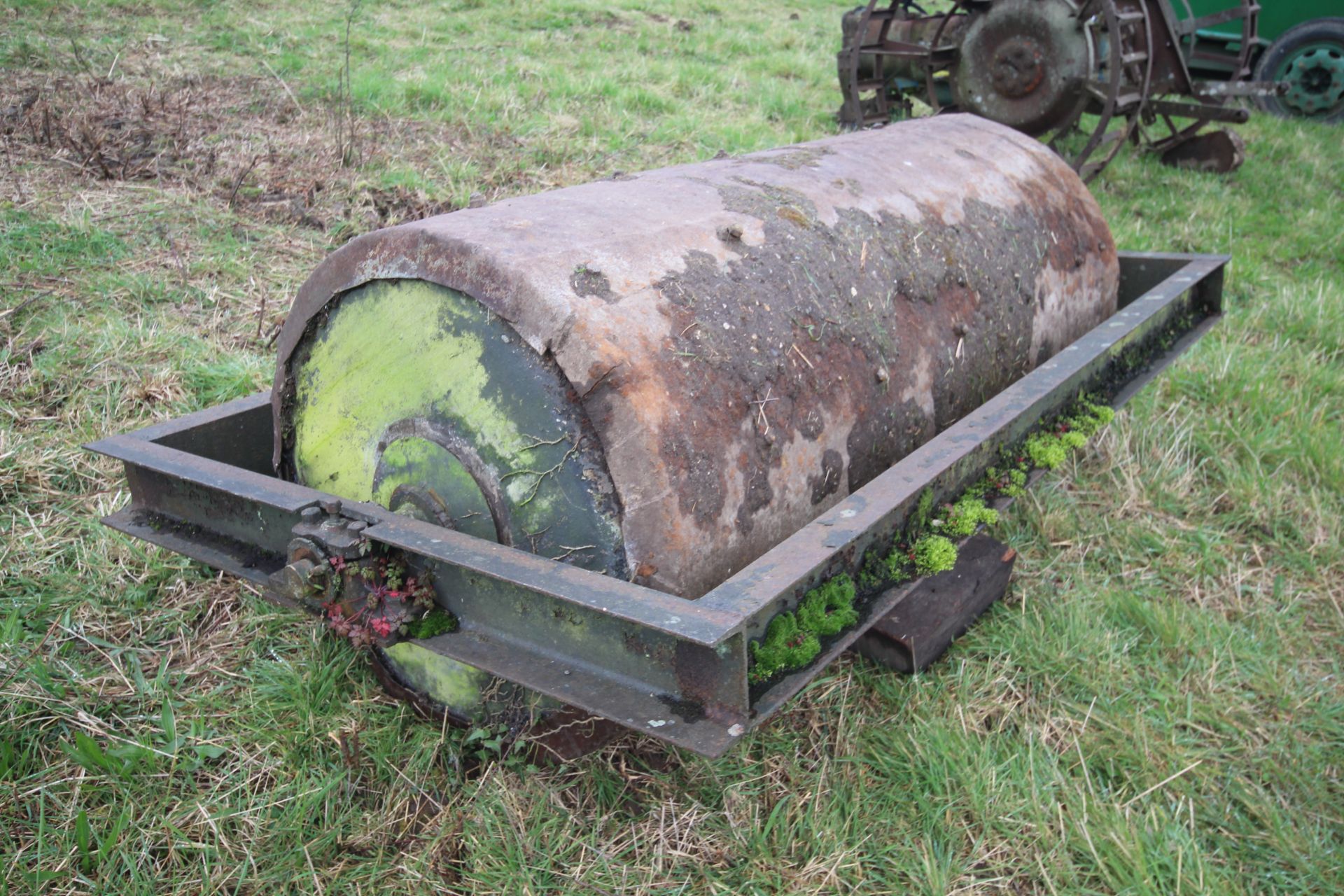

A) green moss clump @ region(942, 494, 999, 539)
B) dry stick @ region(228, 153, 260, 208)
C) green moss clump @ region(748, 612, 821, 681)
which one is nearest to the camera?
green moss clump @ region(748, 612, 821, 681)

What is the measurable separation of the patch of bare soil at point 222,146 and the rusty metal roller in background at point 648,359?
304 centimetres

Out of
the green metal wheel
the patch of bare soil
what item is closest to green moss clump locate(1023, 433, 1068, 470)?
the patch of bare soil

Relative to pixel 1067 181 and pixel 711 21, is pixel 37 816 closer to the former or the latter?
pixel 1067 181

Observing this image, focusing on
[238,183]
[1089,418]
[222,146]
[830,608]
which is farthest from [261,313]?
[1089,418]

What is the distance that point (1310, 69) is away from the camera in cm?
896

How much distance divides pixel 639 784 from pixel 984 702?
975 mm

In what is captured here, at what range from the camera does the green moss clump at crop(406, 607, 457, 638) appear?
2010mm

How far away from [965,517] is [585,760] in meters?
1.06

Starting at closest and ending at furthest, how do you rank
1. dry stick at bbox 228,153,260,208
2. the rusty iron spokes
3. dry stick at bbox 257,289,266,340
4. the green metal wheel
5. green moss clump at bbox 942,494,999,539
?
1. green moss clump at bbox 942,494,999,539
2. dry stick at bbox 257,289,266,340
3. dry stick at bbox 228,153,260,208
4. the rusty iron spokes
5. the green metal wheel

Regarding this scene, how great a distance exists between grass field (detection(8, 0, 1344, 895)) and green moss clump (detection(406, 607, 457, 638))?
492mm

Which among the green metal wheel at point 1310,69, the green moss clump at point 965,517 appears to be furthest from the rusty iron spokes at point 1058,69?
the green moss clump at point 965,517

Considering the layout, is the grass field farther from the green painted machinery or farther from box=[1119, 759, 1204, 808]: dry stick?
the green painted machinery

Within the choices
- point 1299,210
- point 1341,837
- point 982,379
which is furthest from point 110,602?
point 1299,210

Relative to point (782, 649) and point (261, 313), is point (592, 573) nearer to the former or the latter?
point (782, 649)
